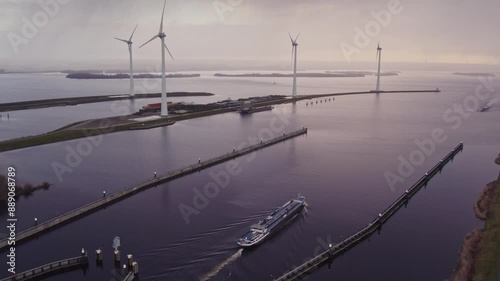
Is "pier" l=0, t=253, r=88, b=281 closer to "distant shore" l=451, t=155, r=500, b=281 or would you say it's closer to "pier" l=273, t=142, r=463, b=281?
"pier" l=273, t=142, r=463, b=281

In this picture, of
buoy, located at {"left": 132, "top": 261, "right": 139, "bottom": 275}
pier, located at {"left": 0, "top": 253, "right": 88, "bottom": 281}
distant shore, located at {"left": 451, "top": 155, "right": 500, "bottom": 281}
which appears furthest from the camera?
distant shore, located at {"left": 451, "top": 155, "right": 500, "bottom": 281}

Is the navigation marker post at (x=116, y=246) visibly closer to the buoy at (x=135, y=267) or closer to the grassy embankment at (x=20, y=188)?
the buoy at (x=135, y=267)

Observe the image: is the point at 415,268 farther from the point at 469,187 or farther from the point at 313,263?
the point at 469,187

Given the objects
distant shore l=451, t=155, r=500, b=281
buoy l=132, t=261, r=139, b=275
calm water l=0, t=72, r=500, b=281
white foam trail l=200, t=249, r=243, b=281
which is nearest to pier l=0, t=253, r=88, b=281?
calm water l=0, t=72, r=500, b=281

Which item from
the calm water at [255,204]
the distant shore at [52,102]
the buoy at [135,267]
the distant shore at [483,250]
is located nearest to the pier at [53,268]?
the calm water at [255,204]

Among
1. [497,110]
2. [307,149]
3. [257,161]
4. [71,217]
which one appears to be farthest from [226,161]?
[497,110]

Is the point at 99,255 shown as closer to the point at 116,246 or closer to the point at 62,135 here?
the point at 116,246
